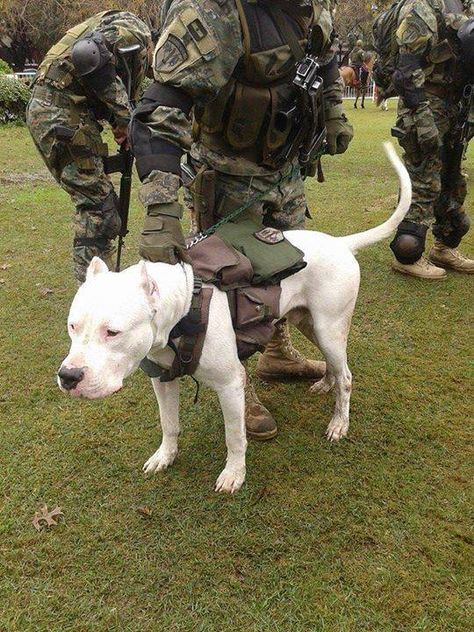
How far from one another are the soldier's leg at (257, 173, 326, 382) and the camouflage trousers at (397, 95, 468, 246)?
1727 mm

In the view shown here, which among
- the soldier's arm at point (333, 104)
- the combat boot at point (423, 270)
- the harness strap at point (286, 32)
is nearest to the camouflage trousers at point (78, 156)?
the soldier's arm at point (333, 104)

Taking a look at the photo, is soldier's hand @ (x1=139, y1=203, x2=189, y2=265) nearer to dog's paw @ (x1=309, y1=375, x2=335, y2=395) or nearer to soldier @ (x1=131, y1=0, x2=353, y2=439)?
soldier @ (x1=131, y1=0, x2=353, y2=439)

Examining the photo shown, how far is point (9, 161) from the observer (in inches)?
378

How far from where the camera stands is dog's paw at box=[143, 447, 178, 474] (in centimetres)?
255

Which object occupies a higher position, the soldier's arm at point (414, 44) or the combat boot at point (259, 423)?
the soldier's arm at point (414, 44)

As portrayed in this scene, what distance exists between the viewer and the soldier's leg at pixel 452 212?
15.3ft

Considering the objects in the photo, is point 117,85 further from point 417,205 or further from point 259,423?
point 417,205

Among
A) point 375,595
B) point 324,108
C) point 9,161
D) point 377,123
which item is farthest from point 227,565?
point 377,123

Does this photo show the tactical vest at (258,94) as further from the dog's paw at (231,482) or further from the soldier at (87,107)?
the dog's paw at (231,482)

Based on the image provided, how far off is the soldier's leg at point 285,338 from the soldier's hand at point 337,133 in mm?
257

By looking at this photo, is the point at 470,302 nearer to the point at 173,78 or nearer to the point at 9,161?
the point at 173,78

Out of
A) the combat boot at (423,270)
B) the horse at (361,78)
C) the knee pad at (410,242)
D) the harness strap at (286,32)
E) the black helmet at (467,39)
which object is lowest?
the horse at (361,78)

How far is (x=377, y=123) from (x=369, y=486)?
1394 centimetres

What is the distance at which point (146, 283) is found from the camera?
171cm
